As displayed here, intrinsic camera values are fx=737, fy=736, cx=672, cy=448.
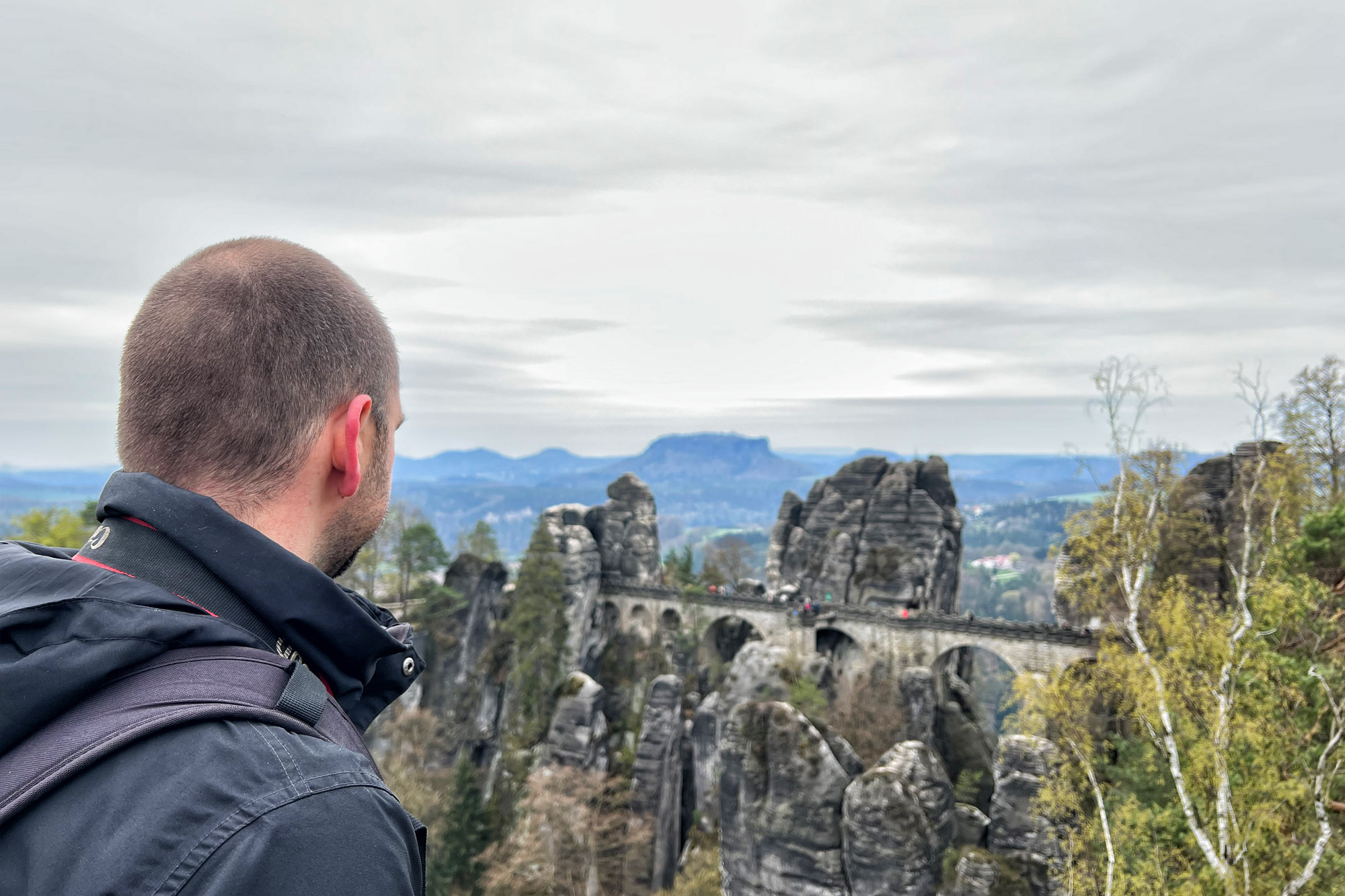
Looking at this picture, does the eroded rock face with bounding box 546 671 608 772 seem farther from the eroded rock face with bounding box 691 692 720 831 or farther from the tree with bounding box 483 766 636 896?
the eroded rock face with bounding box 691 692 720 831

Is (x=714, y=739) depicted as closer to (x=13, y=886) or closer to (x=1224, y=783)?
(x=1224, y=783)

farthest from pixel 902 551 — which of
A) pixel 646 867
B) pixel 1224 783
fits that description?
pixel 1224 783

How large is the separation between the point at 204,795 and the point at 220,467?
803 millimetres

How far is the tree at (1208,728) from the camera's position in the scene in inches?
413

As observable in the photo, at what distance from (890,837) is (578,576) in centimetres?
2894

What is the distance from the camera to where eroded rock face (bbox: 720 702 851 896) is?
15.5m

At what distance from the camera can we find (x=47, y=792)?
1.11 meters

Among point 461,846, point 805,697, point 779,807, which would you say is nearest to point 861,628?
point 805,697

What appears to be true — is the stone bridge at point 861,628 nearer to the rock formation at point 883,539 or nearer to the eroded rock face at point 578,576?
the rock formation at point 883,539

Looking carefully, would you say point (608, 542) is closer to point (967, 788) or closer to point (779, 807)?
point (967, 788)

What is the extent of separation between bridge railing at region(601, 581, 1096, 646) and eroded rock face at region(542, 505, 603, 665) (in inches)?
117

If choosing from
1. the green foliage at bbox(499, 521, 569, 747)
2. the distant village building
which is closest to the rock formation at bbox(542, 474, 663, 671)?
the green foliage at bbox(499, 521, 569, 747)

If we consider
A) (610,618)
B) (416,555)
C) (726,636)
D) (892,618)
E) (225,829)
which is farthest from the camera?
(610,618)

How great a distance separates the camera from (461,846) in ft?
78.5
